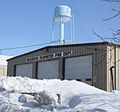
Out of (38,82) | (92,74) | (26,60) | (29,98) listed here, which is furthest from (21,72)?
(29,98)

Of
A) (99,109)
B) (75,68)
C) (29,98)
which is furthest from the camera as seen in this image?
(75,68)

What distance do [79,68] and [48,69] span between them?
4900 mm

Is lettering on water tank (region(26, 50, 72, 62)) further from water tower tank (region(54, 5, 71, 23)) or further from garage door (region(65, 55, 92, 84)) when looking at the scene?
water tower tank (region(54, 5, 71, 23))

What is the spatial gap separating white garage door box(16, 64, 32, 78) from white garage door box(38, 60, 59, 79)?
1.92 meters

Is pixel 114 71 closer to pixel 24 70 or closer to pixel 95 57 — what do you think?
pixel 95 57

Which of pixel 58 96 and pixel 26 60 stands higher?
pixel 26 60

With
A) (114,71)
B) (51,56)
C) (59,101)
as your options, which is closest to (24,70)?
(51,56)

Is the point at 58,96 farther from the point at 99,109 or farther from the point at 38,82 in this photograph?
the point at 38,82

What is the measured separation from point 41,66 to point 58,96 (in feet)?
89.1

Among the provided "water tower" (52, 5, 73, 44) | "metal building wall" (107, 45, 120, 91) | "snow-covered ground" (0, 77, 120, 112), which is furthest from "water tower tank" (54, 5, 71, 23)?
"snow-covered ground" (0, 77, 120, 112)

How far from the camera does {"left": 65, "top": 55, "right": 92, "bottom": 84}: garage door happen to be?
33.9 metres

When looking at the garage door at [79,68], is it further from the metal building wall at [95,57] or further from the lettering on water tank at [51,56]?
the lettering on water tank at [51,56]

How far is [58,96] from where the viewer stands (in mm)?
13602

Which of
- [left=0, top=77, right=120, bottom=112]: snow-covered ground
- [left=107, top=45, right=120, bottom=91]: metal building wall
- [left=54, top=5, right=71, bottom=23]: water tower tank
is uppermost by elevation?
[left=54, top=5, right=71, bottom=23]: water tower tank
